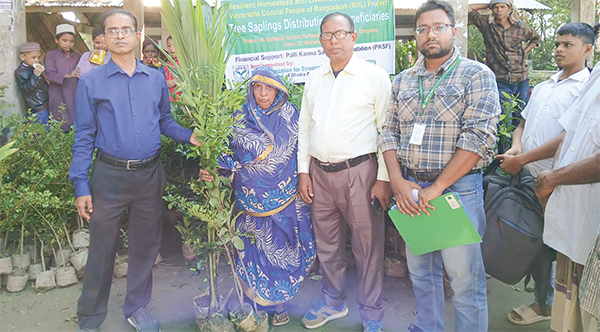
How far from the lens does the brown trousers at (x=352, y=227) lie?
2.83 m

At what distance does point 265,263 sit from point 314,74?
1.35 metres

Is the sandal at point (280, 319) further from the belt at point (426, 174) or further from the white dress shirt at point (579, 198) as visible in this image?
the white dress shirt at point (579, 198)

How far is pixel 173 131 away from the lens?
9.62 feet

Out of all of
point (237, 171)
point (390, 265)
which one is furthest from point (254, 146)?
point (390, 265)

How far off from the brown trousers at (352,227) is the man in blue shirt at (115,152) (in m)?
0.91

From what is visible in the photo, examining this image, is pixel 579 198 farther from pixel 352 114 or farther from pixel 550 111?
pixel 352 114

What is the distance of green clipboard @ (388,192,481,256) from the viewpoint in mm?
2264

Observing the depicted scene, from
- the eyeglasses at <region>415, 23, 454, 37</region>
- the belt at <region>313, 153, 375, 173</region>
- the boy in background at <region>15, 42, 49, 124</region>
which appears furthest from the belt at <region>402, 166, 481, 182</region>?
the boy in background at <region>15, 42, 49, 124</region>

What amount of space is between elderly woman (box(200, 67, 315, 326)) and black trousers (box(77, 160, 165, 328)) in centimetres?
53

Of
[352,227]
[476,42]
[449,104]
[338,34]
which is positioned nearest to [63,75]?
[338,34]

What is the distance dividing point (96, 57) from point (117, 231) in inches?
114

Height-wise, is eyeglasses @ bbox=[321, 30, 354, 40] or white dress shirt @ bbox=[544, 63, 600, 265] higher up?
eyeglasses @ bbox=[321, 30, 354, 40]

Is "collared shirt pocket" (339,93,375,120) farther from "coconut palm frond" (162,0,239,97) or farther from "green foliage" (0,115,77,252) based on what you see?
"green foliage" (0,115,77,252)

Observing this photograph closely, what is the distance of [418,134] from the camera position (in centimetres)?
240
